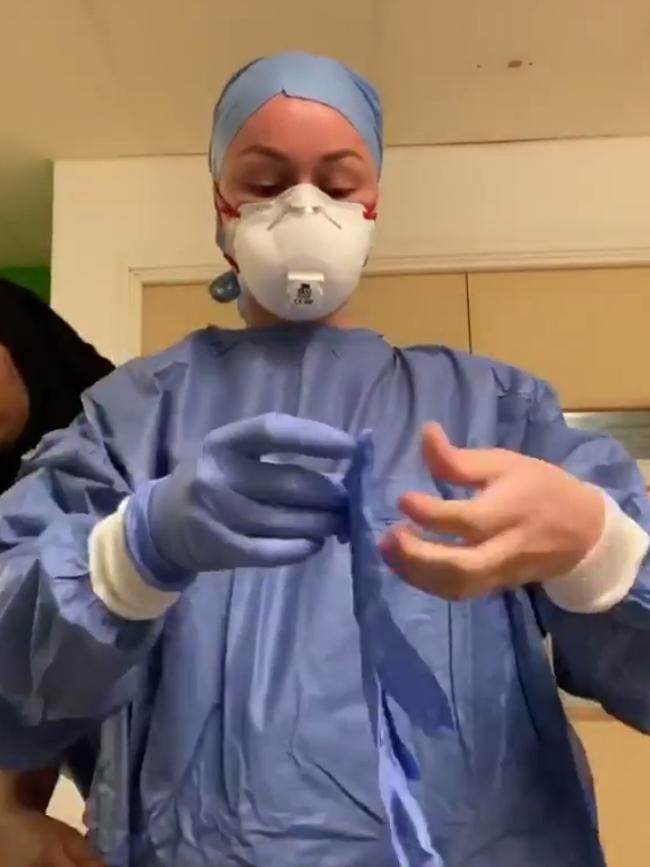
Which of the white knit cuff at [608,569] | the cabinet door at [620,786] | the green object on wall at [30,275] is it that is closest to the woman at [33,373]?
the white knit cuff at [608,569]

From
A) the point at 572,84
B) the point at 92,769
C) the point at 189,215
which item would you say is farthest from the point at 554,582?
the point at 189,215

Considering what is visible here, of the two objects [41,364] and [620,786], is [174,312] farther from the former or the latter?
[620,786]

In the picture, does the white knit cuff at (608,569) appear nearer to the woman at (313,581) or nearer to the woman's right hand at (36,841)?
the woman at (313,581)

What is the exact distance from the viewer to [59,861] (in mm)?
899

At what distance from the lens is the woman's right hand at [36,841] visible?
35.4 inches

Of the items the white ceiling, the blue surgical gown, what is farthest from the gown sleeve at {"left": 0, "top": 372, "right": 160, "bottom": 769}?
the white ceiling

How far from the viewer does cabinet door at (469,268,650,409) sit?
2012 millimetres

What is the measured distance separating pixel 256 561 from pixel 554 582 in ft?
0.58

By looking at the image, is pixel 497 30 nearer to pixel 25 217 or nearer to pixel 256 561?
pixel 25 217

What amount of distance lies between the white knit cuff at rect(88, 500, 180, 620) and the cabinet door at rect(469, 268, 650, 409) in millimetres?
1470

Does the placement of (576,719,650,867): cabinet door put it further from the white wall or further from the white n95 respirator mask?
the white n95 respirator mask

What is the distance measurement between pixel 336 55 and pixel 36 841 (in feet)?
4.43

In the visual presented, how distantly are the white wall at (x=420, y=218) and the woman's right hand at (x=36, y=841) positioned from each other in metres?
1.22

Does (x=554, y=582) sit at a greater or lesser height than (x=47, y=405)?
lesser
